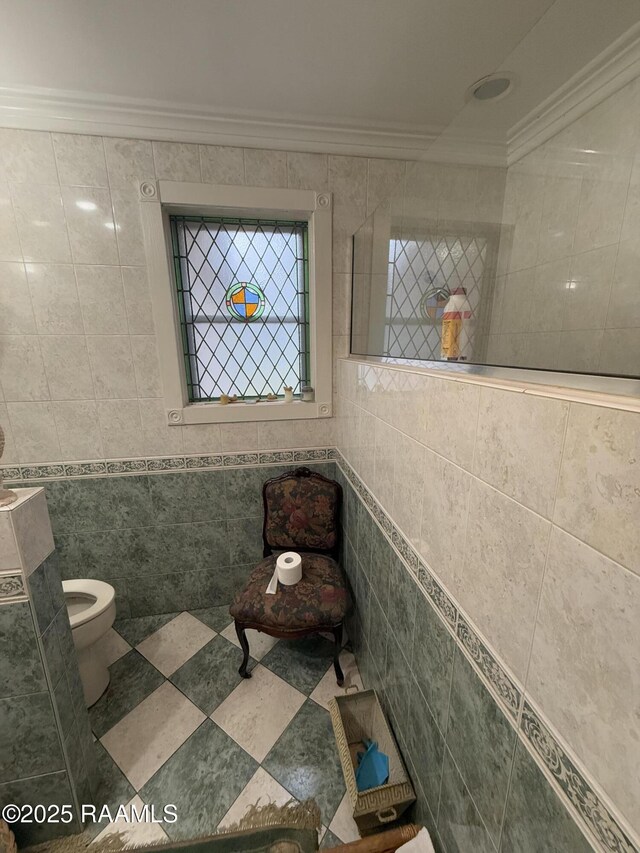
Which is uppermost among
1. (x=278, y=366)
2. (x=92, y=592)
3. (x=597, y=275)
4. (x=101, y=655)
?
(x=597, y=275)

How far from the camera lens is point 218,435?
5.69 ft

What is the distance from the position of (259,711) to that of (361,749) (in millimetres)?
433

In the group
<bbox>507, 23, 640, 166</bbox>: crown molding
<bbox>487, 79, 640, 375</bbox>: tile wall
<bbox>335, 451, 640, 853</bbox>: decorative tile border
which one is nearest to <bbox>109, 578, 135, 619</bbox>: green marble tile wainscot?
<bbox>335, 451, 640, 853</bbox>: decorative tile border

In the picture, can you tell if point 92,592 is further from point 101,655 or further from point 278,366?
point 278,366

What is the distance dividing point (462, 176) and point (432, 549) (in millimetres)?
1418

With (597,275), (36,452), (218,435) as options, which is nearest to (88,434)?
(36,452)

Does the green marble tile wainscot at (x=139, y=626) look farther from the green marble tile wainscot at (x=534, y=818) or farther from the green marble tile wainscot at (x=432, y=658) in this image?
the green marble tile wainscot at (x=534, y=818)

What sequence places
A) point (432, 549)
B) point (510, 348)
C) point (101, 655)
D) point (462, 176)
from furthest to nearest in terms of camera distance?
point (101, 655)
point (462, 176)
point (510, 348)
point (432, 549)

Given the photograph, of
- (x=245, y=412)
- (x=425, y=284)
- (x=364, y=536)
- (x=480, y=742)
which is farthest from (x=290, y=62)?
(x=480, y=742)

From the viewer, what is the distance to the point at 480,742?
2.11 ft

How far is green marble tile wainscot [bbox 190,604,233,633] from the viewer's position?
178 cm

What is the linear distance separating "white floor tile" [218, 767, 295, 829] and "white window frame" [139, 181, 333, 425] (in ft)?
4.67

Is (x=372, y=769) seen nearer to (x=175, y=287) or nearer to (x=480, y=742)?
(x=480, y=742)

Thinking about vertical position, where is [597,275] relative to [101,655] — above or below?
above
